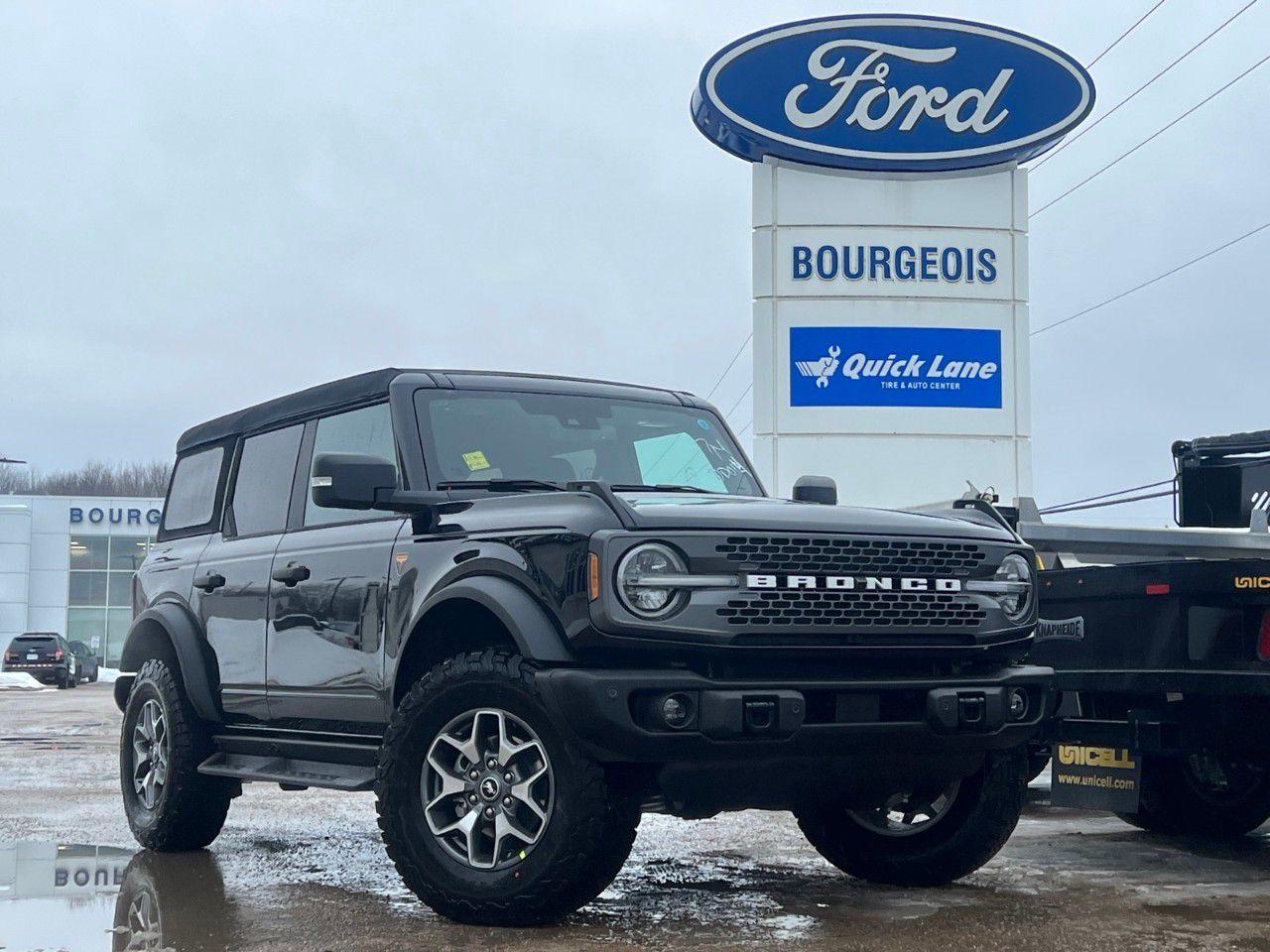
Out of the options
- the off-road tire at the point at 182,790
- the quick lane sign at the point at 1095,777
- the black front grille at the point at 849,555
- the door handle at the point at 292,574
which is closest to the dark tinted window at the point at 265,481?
the door handle at the point at 292,574

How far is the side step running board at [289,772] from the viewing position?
641 cm

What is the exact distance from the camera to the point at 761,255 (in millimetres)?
20609

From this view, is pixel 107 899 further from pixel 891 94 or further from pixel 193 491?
pixel 891 94

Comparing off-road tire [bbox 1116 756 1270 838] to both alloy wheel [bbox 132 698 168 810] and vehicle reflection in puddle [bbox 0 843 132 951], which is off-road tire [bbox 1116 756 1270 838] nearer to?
alloy wheel [bbox 132 698 168 810]

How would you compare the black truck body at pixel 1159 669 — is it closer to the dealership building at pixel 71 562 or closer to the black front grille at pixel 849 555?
the black front grille at pixel 849 555

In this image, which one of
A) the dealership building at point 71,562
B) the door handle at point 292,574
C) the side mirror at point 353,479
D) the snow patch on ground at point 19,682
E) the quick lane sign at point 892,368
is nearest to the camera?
the side mirror at point 353,479

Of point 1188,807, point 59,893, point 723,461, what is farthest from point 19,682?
point 723,461

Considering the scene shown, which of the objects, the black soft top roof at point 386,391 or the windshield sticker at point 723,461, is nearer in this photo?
the black soft top roof at point 386,391

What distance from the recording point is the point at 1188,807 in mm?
8703

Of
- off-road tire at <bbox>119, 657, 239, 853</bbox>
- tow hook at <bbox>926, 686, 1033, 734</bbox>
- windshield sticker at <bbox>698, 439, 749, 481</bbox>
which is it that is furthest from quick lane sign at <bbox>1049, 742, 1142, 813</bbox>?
off-road tire at <bbox>119, 657, 239, 853</bbox>

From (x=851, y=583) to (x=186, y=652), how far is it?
3643 mm

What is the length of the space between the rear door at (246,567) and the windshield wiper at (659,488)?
1.68 meters

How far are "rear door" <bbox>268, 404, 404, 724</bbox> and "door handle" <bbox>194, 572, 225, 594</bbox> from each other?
58 centimetres

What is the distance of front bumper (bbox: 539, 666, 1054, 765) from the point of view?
5.27 meters
